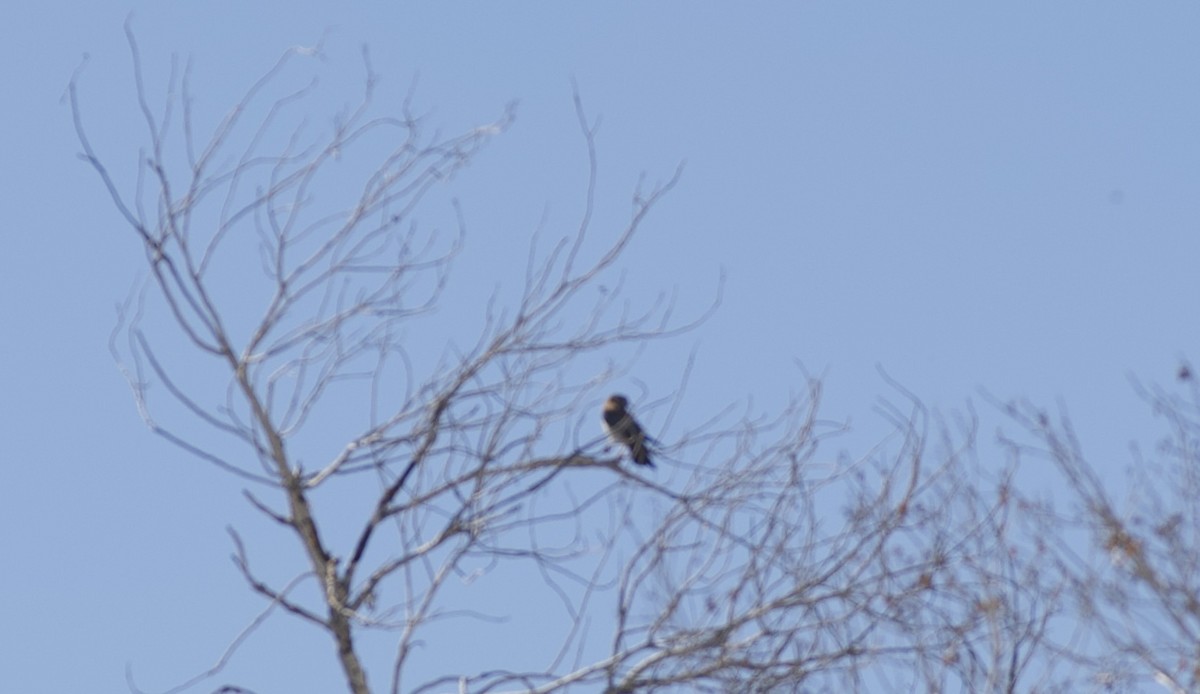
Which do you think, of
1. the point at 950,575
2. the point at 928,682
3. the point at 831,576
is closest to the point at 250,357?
the point at 831,576

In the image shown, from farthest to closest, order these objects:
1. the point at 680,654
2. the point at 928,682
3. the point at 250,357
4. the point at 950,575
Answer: the point at 928,682 < the point at 950,575 < the point at 250,357 < the point at 680,654

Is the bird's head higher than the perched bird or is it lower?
higher

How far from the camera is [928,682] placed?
5828 mm

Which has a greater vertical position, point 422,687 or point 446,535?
point 446,535

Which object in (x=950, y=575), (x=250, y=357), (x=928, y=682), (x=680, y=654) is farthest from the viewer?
(x=928, y=682)

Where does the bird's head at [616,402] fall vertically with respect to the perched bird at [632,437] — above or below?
above

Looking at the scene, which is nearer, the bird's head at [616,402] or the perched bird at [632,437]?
the perched bird at [632,437]

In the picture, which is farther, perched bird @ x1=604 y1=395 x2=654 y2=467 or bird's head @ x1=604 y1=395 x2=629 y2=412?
bird's head @ x1=604 y1=395 x2=629 y2=412

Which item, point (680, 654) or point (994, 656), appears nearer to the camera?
point (680, 654)

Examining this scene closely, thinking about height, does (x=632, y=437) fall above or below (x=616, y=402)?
below

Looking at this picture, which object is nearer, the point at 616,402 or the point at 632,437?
the point at 632,437

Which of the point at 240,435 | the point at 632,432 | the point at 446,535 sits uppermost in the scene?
the point at 632,432

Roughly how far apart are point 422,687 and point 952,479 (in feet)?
7.93

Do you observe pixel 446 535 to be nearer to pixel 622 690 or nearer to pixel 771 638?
pixel 622 690
